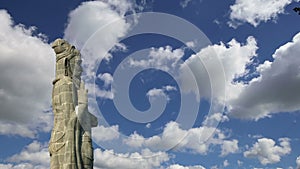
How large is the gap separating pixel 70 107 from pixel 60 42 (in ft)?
14.1

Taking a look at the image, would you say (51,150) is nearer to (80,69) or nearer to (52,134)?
(52,134)

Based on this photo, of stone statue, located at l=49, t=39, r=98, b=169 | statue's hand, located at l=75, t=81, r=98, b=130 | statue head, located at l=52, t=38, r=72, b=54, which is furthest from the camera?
statue head, located at l=52, t=38, r=72, b=54

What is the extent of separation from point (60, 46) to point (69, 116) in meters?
4.60

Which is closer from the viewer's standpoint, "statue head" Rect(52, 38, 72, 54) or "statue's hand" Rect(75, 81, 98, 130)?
"statue's hand" Rect(75, 81, 98, 130)

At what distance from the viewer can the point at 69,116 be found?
2527 centimetres

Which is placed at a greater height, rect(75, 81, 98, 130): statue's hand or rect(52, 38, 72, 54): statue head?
rect(52, 38, 72, 54): statue head

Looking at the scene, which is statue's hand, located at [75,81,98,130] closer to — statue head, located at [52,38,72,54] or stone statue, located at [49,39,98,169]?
stone statue, located at [49,39,98,169]

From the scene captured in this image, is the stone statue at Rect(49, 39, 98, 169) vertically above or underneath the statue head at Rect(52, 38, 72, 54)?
underneath

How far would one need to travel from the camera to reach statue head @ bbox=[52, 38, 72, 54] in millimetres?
26969

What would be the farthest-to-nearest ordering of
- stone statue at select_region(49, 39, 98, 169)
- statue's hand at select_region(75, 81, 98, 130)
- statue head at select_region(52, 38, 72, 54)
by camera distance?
1. statue head at select_region(52, 38, 72, 54)
2. statue's hand at select_region(75, 81, 98, 130)
3. stone statue at select_region(49, 39, 98, 169)

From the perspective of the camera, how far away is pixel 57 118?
83.7ft


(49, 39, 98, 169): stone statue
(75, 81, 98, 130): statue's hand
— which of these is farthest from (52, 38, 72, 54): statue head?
(75, 81, 98, 130): statue's hand

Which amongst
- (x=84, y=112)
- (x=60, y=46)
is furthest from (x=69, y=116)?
(x=60, y=46)

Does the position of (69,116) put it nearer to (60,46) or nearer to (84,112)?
(84,112)
